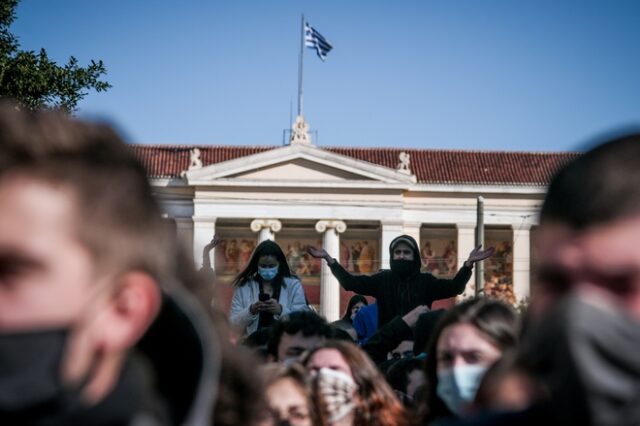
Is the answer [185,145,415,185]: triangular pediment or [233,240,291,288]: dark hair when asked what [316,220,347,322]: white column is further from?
[233,240,291,288]: dark hair

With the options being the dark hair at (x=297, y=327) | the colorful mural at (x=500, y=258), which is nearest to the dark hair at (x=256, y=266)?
the dark hair at (x=297, y=327)

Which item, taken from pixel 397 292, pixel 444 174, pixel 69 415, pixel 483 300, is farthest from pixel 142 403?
pixel 444 174

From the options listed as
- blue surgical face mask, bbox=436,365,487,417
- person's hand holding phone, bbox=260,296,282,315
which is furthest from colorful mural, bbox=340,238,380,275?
blue surgical face mask, bbox=436,365,487,417

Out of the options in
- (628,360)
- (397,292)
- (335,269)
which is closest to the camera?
(628,360)

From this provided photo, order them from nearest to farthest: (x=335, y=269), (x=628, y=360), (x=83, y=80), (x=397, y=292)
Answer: (x=628, y=360) → (x=397, y=292) → (x=335, y=269) → (x=83, y=80)

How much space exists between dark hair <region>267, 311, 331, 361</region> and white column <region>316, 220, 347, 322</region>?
5503 cm

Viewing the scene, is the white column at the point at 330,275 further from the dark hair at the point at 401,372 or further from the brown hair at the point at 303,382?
the brown hair at the point at 303,382

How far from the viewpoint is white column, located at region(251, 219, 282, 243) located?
2482 inches

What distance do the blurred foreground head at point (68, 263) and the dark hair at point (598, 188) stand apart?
18.6 inches

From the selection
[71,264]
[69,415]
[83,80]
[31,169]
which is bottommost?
[69,415]

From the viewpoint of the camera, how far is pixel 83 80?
65.7ft

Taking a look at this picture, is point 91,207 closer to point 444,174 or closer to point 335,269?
point 335,269

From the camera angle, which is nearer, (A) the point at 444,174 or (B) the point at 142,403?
(B) the point at 142,403

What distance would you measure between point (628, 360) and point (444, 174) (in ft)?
206
